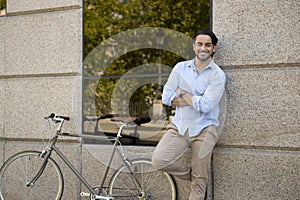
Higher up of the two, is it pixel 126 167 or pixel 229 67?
pixel 229 67

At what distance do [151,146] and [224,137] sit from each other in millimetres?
991

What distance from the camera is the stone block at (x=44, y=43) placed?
634cm

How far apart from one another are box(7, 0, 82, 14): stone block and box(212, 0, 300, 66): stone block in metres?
2.00

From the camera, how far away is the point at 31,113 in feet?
21.5

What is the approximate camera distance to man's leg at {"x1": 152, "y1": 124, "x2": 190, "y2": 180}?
5203 mm

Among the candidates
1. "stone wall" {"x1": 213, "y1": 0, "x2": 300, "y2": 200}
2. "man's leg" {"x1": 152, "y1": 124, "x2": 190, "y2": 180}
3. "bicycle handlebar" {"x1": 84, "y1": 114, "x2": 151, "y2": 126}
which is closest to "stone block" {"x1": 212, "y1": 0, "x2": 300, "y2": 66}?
"stone wall" {"x1": 213, "y1": 0, "x2": 300, "y2": 200}

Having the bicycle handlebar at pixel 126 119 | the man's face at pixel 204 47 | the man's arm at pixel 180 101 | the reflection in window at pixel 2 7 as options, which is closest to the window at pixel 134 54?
the bicycle handlebar at pixel 126 119

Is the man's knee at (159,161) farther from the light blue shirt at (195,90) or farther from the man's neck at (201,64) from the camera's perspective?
the man's neck at (201,64)

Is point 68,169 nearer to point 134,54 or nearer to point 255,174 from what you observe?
point 134,54

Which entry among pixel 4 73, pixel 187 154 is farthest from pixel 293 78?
pixel 4 73

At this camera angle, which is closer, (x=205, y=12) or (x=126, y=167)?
(x=126, y=167)

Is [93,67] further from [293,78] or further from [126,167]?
[293,78]

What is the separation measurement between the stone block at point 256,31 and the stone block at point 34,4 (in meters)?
2.00

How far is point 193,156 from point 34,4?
3146 mm
